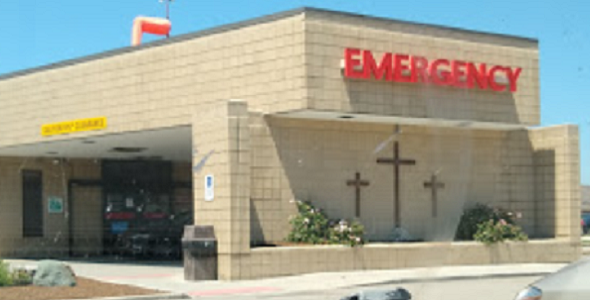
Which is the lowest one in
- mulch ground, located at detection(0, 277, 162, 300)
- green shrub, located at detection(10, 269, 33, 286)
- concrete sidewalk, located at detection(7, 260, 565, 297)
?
concrete sidewalk, located at detection(7, 260, 565, 297)

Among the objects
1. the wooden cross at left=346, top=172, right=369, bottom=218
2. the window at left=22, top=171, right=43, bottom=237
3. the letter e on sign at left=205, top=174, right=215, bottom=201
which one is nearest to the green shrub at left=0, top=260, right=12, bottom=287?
the letter e on sign at left=205, top=174, right=215, bottom=201

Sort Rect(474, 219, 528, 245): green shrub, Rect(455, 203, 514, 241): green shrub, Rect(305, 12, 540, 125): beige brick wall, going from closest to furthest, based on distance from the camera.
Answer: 1. Rect(305, 12, 540, 125): beige brick wall
2. Rect(474, 219, 528, 245): green shrub
3. Rect(455, 203, 514, 241): green shrub

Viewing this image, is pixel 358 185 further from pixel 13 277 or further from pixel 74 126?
pixel 13 277

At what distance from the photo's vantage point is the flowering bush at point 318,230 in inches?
912

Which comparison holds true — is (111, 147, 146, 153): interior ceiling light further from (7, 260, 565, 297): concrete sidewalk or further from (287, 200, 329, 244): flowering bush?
(287, 200, 329, 244): flowering bush

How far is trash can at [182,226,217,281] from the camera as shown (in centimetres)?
2139

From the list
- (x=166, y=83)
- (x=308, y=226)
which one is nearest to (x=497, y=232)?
(x=308, y=226)

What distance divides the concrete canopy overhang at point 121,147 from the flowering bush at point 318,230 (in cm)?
416

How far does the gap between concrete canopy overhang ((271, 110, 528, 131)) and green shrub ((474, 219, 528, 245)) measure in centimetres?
271

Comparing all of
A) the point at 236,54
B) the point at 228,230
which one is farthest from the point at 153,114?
the point at 228,230

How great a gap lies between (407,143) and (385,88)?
2.53m

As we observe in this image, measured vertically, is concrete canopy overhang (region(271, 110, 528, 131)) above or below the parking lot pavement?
above

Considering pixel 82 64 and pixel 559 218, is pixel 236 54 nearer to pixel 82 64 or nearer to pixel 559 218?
pixel 82 64

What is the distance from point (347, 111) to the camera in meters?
23.0
